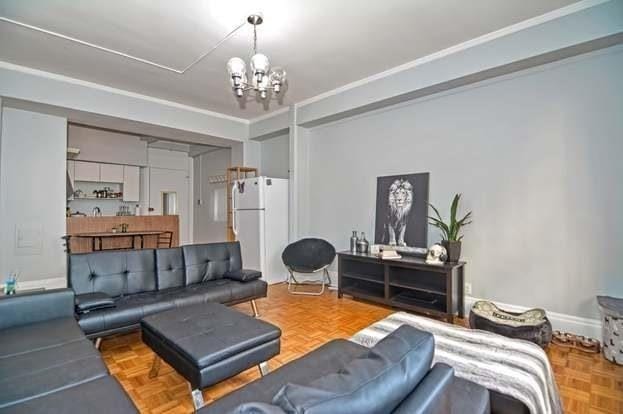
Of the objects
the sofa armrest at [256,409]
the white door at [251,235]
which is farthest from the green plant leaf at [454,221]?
the sofa armrest at [256,409]

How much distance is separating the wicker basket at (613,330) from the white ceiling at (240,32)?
2364 millimetres

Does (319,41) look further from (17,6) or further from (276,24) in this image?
(17,6)

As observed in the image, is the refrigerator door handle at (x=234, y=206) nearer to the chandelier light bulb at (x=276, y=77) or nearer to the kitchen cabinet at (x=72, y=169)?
the chandelier light bulb at (x=276, y=77)

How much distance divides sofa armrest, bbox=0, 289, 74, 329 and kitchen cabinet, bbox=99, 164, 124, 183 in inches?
198

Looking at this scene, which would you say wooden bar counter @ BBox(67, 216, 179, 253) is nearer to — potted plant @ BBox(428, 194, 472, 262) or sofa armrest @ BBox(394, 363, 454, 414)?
potted plant @ BBox(428, 194, 472, 262)

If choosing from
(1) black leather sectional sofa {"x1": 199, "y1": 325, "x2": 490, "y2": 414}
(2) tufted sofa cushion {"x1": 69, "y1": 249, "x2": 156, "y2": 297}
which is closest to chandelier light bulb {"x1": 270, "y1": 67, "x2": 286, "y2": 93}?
(2) tufted sofa cushion {"x1": 69, "y1": 249, "x2": 156, "y2": 297}

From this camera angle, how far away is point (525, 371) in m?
1.50

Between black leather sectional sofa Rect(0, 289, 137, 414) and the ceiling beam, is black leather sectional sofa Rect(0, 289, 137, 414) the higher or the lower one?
the lower one

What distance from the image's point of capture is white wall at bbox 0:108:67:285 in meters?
3.98

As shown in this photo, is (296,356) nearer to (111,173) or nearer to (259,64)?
(259,64)

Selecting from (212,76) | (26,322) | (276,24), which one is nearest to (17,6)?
(212,76)

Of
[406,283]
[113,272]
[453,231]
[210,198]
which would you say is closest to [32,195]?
[113,272]

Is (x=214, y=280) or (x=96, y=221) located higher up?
(x=96, y=221)

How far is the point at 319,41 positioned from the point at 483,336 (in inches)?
109
